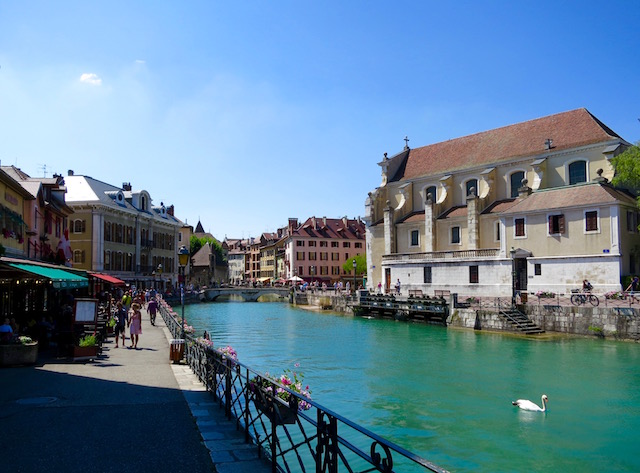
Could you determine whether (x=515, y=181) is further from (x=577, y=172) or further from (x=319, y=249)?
(x=319, y=249)

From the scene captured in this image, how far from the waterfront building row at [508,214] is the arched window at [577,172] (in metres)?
0.08

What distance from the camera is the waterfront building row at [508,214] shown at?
36062 mm

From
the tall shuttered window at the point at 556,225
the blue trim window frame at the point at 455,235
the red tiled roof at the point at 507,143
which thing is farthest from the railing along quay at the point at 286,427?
the red tiled roof at the point at 507,143

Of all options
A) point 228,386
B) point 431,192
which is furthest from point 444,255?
point 228,386

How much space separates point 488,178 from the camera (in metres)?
50.8

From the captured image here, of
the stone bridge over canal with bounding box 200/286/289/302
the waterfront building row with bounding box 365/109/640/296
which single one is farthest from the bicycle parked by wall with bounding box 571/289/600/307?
the stone bridge over canal with bounding box 200/286/289/302

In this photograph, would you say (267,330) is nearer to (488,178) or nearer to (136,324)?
(136,324)

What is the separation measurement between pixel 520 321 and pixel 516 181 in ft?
66.5

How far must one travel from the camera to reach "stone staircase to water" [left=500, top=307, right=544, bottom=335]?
33.0m

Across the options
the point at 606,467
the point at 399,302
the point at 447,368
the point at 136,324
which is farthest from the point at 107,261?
the point at 606,467

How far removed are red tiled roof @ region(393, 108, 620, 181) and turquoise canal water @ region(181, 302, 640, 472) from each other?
74.0 feet

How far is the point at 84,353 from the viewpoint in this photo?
1488 cm

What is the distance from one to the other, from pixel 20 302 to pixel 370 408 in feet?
57.6

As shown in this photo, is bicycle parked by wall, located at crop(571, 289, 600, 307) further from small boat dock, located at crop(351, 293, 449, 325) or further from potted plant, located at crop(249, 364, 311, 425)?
potted plant, located at crop(249, 364, 311, 425)
